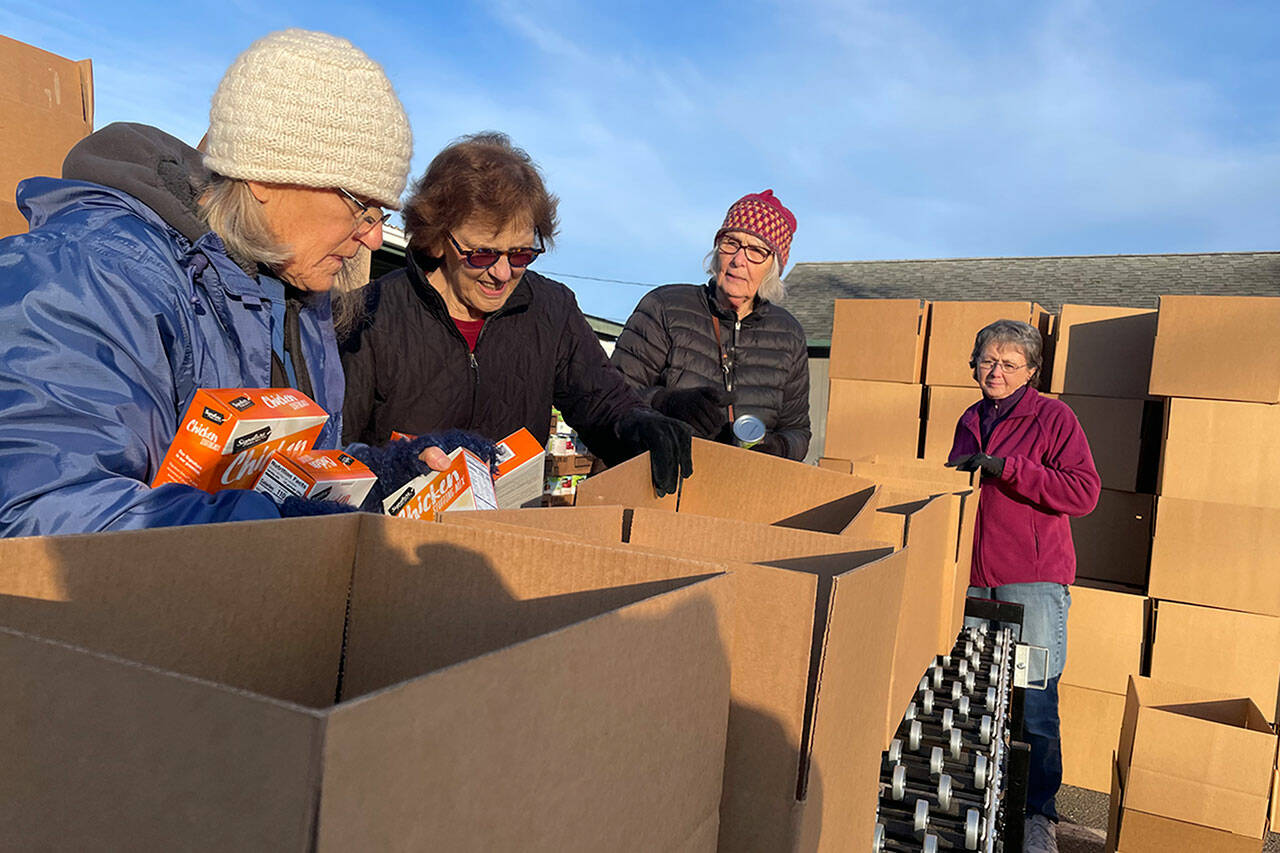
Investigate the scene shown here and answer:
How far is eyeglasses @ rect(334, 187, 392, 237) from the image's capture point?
139 cm

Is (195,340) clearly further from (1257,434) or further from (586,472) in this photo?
(586,472)

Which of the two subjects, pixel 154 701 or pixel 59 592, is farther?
pixel 59 592

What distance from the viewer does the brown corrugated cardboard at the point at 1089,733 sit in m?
4.52

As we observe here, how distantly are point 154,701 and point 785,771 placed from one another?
19.4 inches

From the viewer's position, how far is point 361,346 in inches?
78.7

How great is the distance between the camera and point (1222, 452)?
4.41 metres

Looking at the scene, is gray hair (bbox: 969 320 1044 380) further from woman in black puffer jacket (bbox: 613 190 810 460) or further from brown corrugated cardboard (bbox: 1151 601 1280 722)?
brown corrugated cardboard (bbox: 1151 601 1280 722)

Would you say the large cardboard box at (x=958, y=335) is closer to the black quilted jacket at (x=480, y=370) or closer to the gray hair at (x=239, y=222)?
the black quilted jacket at (x=480, y=370)

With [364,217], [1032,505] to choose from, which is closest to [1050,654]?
[1032,505]

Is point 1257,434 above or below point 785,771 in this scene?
above

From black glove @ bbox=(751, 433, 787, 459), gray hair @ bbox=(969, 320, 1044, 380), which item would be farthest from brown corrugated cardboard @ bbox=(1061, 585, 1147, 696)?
black glove @ bbox=(751, 433, 787, 459)

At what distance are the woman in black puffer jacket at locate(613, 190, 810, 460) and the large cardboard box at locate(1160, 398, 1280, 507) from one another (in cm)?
262

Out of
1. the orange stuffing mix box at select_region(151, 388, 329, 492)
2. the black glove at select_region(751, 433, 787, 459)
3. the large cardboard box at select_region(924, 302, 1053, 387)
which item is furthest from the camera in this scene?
the large cardboard box at select_region(924, 302, 1053, 387)

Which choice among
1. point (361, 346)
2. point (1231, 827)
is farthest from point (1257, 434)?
point (361, 346)
